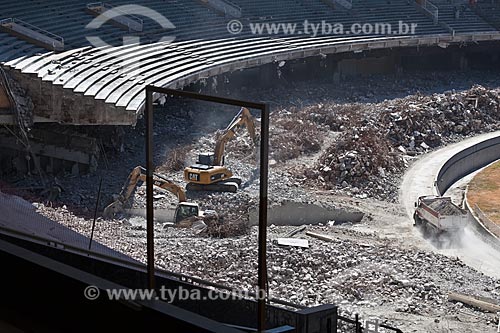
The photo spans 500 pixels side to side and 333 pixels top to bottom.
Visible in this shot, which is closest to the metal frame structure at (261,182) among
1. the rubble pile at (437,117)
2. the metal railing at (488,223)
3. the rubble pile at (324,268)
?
the rubble pile at (324,268)

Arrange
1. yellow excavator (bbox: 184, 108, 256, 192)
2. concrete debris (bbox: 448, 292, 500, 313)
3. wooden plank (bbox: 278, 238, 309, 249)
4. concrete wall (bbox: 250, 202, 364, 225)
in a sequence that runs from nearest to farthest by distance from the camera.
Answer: concrete debris (bbox: 448, 292, 500, 313) → wooden plank (bbox: 278, 238, 309, 249) → concrete wall (bbox: 250, 202, 364, 225) → yellow excavator (bbox: 184, 108, 256, 192)

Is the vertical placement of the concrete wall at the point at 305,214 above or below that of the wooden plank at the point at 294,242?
above

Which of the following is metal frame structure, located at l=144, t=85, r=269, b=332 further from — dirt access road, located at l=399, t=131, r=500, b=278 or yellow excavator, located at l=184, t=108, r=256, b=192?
yellow excavator, located at l=184, t=108, r=256, b=192

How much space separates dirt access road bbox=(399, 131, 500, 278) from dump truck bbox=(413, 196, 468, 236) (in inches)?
11.0

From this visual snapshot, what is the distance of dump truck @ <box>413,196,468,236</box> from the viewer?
15.4m

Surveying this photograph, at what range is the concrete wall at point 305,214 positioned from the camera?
1577 centimetres

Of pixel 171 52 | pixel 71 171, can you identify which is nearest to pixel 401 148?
pixel 171 52

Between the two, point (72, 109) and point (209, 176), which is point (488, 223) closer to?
point (209, 176)

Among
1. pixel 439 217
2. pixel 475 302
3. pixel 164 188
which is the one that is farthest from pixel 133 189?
pixel 475 302

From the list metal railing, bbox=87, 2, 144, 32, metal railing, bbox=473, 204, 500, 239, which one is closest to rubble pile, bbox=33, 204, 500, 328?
metal railing, bbox=473, 204, 500, 239

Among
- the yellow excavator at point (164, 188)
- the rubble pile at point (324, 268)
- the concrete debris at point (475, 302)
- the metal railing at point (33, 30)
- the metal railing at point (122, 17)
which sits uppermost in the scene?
the metal railing at point (122, 17)

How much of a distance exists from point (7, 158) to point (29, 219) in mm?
5586

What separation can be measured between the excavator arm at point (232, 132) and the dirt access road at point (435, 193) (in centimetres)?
361

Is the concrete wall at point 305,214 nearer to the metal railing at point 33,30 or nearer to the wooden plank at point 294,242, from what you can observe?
the wooden plank at point 294,242
